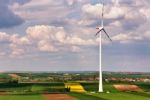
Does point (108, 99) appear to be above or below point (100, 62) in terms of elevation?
below

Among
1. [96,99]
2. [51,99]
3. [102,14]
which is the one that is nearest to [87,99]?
[96,99]

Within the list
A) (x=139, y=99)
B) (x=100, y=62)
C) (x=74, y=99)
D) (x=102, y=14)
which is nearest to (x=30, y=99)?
(x=74, y=99)

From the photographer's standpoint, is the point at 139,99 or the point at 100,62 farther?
the point at 100,62

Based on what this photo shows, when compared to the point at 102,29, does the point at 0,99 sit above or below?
below

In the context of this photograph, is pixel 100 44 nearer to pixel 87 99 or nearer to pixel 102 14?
pixel 102 14

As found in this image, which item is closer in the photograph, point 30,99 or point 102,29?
point 30,99

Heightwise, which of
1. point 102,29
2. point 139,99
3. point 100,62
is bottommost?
point 139,99

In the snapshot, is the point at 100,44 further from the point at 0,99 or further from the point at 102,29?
the point at 0,99
